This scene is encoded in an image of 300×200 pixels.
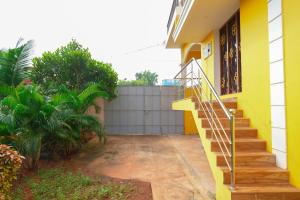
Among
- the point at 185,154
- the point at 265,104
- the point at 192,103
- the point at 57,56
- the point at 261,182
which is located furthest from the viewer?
the point at 57,56

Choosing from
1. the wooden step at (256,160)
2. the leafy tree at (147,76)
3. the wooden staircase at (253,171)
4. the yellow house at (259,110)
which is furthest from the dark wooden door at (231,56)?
the leafy tree at (147,76)

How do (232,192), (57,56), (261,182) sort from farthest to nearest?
Answer: (57,56) < (261,182) < (232,192)

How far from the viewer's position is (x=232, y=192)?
3662 mm

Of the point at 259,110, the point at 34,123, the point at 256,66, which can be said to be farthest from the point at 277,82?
the point at 34,123

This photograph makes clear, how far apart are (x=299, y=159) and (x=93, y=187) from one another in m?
3.61

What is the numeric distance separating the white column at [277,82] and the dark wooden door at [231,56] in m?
2.08

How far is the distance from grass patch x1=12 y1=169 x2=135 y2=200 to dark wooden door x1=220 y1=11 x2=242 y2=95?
3573 millimetres

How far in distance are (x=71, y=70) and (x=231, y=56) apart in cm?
614

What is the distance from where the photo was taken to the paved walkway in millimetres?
5160

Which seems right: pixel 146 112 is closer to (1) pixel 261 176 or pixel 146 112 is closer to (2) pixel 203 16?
(2) pixel 203 16

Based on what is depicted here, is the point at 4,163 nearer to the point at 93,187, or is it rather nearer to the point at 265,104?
the point at 93,187

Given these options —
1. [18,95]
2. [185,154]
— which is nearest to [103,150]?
[185,154]

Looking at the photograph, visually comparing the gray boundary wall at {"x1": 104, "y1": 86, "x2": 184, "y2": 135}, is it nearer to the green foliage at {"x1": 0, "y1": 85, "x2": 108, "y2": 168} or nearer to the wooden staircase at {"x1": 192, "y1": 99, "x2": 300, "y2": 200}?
the green foliage at {"x1": 0, "y1": 85, "x2": 108, "y2": 168}

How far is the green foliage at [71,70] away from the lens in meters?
10.7
